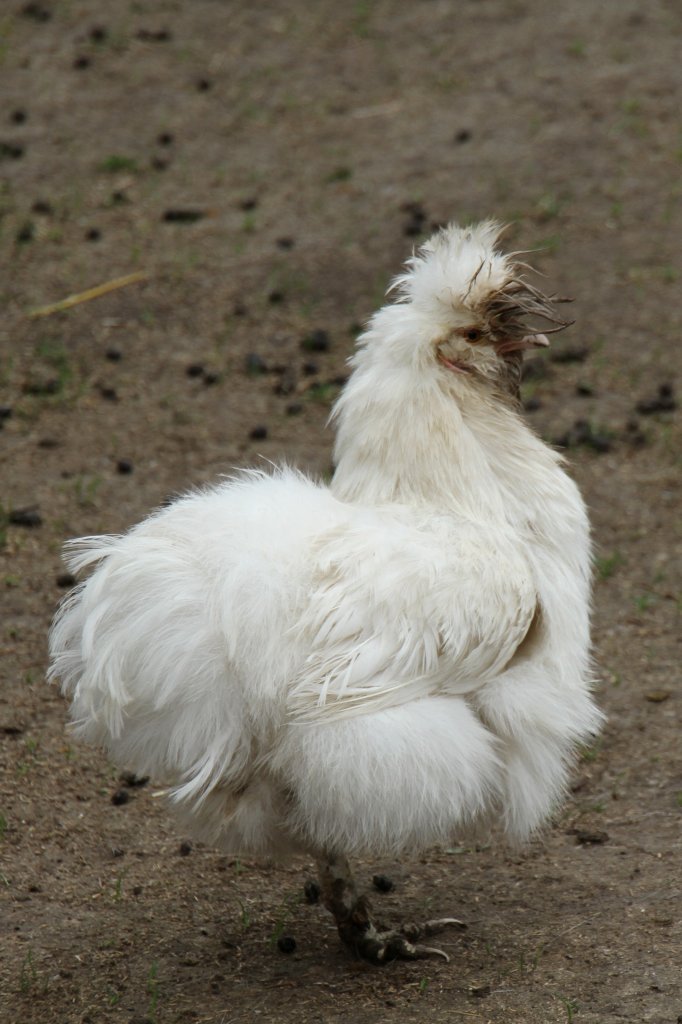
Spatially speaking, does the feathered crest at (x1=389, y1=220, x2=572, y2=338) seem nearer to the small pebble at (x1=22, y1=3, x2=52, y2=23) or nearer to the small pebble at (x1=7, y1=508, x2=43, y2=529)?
the small pebble at (x1=7, y1=508, x2=43, y2=529)

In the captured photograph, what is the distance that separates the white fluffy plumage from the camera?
3.46m

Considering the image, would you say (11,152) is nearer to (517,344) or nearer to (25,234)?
(25,234)

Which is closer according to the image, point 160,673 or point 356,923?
point 160,673

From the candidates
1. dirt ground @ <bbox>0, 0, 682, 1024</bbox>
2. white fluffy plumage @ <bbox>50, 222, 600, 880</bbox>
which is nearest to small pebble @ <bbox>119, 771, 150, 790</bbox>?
dirt ground @ <bbox>0, 0, 682, 1024</bbox>

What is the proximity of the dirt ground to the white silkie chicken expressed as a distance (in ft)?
1.70

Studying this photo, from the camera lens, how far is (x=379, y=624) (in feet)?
11.7

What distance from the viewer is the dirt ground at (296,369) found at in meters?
4.08

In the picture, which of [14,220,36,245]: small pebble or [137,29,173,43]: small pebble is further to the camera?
[137,29,173,43]: small pebble

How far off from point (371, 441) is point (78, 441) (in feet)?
12.0

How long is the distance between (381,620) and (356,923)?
107cm

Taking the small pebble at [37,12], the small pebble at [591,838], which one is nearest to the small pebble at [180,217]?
the small pebble at [37,12]

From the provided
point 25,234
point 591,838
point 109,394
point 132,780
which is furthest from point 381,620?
point 25,234

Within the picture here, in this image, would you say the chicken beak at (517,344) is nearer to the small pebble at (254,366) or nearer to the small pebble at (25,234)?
the small pebble at (254,366)

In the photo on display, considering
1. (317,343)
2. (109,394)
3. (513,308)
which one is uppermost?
(513,308)
